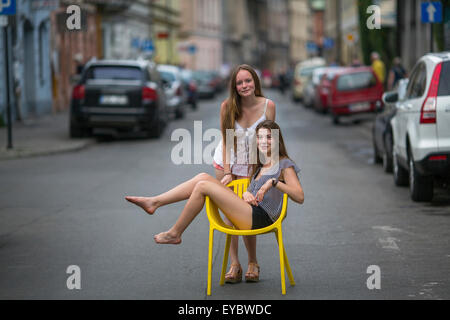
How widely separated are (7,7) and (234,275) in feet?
42.6

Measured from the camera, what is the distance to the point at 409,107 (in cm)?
1236

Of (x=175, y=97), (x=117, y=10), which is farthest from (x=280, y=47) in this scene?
(x=175, y=97)

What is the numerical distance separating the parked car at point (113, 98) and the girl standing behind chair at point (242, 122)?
15.5 metres

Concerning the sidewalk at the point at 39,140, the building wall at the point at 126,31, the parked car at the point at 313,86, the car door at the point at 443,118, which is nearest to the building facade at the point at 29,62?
the sidewalk at the point at 39,140

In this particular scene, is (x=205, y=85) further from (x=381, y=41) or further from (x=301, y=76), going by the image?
(x=381, y=41)

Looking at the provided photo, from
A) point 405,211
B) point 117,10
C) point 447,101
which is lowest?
point 405,211

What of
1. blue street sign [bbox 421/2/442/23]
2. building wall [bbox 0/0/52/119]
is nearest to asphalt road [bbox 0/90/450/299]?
blue street sign [bbox 421/2/442/23]

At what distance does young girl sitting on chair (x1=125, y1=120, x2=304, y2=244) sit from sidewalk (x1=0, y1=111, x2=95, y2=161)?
12133 mm

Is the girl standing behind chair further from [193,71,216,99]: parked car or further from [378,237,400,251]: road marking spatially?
[193,71,216,99]: parked car

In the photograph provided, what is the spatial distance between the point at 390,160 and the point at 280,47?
122369mm

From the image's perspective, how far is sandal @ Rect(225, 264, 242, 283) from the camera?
7.45 m

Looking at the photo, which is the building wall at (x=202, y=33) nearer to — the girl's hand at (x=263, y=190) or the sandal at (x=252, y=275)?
the sandal at (x=252, y=275)
